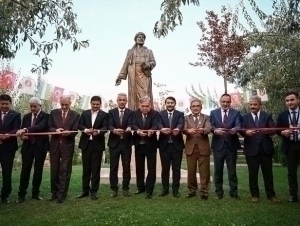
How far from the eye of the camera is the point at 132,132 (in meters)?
6.71

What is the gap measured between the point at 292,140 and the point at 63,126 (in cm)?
435

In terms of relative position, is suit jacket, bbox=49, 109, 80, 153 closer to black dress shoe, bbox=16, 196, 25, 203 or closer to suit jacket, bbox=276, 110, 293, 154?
black dress shoe, bbox=16, 196, 25, 203

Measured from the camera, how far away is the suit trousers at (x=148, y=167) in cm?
651

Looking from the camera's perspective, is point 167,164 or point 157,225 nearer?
point 157,225

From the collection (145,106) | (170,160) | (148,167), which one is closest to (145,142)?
(148,167)

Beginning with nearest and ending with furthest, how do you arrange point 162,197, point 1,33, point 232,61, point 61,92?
1. point 1,33
2. point 162,197
3. point 61,92
4. point 232,61

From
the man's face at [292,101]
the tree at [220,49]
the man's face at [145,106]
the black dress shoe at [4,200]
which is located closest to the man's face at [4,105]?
the black dress shoe at [4,200]

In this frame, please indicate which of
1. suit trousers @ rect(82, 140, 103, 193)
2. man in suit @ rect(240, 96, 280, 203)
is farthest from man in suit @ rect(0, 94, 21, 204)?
man in suit @ rect(240, 96, 280, 203)

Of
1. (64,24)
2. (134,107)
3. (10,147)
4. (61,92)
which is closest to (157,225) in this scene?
(10,147)

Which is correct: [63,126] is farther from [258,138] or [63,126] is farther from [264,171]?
[264,171]

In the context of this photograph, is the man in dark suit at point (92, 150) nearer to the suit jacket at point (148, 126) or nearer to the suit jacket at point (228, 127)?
the suit jacket at point (148, 126)

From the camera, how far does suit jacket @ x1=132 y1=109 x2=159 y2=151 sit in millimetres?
6680

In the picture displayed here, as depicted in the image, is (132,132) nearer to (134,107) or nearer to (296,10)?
(134,107)

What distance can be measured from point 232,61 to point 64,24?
19.2 meters
